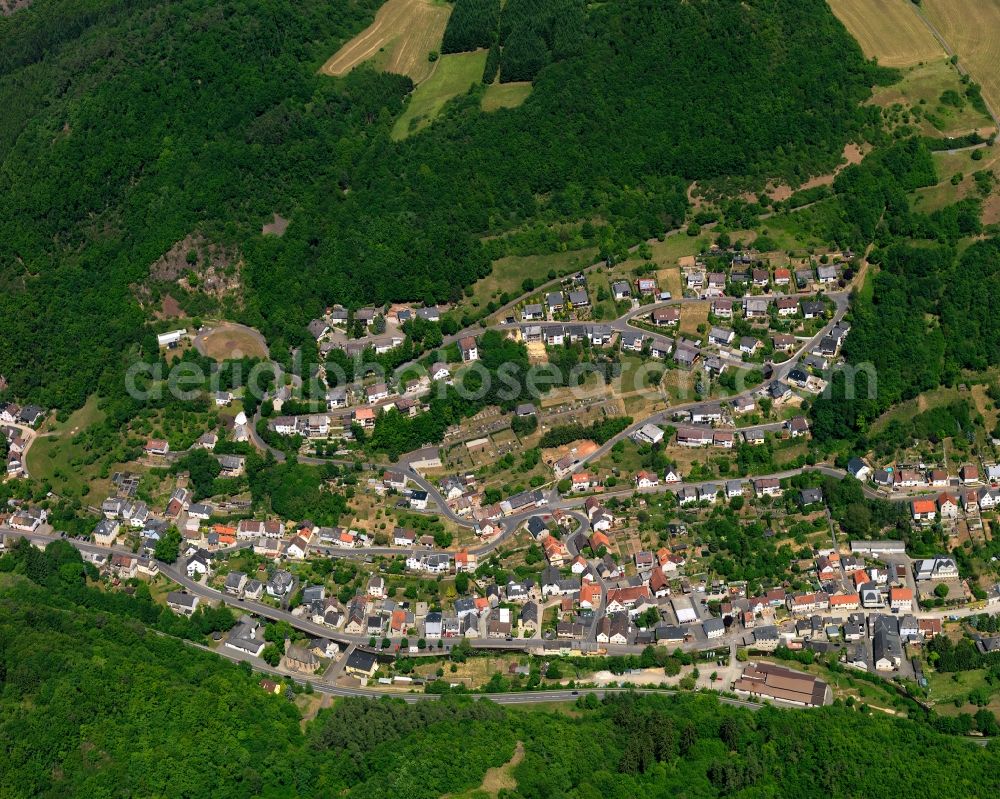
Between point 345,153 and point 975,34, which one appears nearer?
point 345,153

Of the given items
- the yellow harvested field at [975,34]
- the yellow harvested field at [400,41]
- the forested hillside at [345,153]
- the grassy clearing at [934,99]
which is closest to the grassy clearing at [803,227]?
the forested hillside at [345,153]

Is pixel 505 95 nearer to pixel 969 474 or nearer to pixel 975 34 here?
pixel 975 34

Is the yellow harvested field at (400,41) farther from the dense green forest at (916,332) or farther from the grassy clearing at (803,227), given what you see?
the dense green forest at (916,332)

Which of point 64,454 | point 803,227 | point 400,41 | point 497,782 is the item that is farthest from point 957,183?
point 64,454

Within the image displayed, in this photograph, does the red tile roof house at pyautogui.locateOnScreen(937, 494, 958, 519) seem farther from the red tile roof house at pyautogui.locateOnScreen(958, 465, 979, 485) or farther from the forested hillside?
the forested hillside

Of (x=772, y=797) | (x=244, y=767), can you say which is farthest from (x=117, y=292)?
(x=772, y=797)

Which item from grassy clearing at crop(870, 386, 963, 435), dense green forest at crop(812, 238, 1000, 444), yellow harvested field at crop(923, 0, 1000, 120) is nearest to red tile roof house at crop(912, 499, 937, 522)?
dense green forest at crop(812, 238, 1000, 444)
